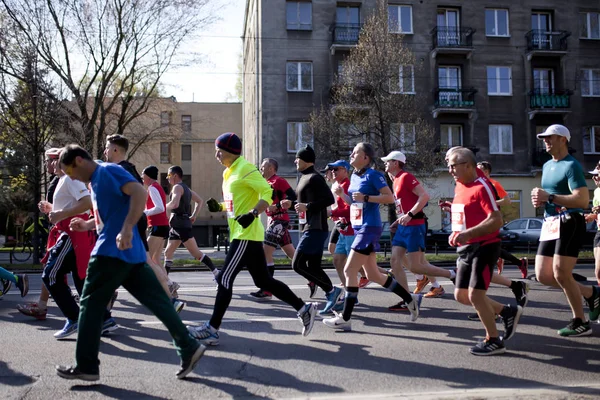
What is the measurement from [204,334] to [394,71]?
62.9ft

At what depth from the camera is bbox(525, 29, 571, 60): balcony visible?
33.4 metres

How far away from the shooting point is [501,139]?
3350cm

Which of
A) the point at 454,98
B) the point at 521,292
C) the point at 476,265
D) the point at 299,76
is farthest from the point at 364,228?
the point at 454,98

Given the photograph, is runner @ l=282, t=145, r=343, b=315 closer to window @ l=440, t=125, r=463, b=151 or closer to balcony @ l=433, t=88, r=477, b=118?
balcony @ l=433, t=88, r=477, b=118

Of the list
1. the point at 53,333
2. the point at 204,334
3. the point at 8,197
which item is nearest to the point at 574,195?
the point at 204,334

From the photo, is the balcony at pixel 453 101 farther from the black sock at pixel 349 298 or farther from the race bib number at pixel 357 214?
→ the black sock at pixel 349 298

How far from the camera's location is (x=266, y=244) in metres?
9.11

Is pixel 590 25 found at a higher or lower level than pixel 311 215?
higher

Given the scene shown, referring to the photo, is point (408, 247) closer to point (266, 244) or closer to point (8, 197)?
point (266, 244)

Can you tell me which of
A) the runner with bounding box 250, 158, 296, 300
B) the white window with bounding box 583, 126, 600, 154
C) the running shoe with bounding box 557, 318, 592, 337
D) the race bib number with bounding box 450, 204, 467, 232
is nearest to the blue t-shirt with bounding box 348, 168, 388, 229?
the race bib number with bounding box 450, 204, 467, 232

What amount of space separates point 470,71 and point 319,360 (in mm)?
30645

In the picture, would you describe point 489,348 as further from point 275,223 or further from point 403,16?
point 403,16

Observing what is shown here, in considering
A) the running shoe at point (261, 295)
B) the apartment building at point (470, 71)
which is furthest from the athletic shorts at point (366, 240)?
the apartment building at point (470, 71)

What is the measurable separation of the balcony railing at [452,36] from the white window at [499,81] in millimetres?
2157
